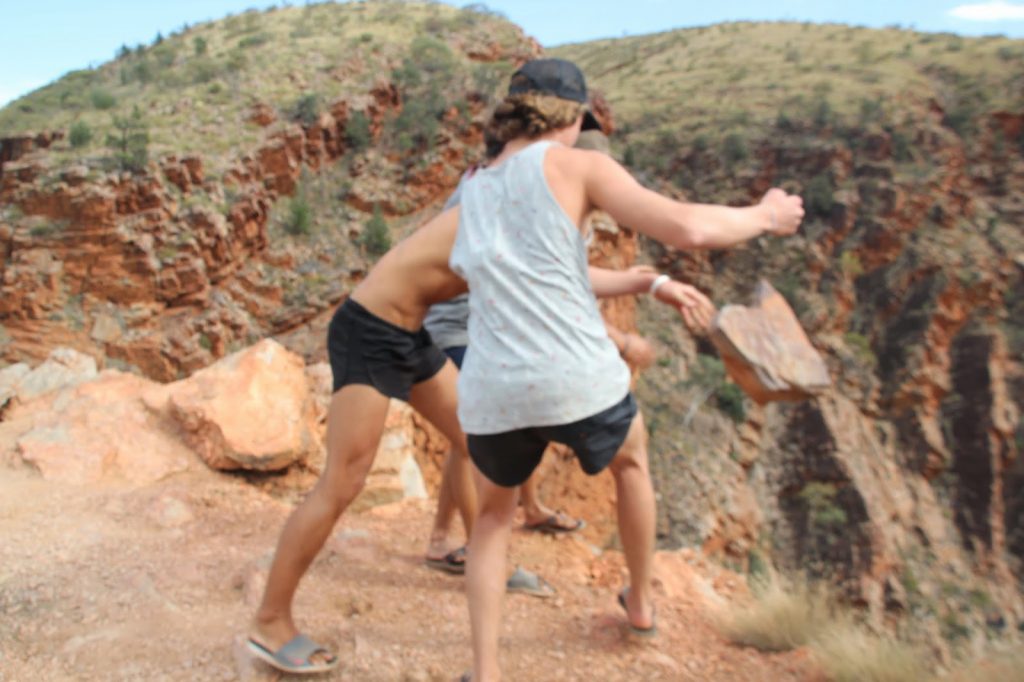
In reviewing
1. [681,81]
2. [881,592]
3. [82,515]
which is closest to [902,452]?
[881,592]

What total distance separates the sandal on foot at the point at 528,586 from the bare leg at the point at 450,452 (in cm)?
29

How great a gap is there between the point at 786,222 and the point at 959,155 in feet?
83.6

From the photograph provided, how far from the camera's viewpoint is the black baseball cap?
2201mm

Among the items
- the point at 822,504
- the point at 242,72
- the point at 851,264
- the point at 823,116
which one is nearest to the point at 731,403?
the point at 822,504

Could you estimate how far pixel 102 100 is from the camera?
532 inches

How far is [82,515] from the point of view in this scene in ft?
13.0

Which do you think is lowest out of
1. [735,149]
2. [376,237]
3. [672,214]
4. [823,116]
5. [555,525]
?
[735,149]

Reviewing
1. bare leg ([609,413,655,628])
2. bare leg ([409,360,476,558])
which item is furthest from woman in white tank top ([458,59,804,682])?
bare leg ([409,360,476,558])

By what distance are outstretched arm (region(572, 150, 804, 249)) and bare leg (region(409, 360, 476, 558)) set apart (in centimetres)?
95

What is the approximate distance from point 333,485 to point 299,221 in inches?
430

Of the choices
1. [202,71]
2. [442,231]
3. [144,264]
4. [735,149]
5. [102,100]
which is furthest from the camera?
[735,149]

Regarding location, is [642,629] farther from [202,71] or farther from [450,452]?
[202,71]

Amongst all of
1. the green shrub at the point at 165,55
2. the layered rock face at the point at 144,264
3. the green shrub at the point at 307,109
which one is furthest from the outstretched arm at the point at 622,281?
the green shrub at the point at 165,55

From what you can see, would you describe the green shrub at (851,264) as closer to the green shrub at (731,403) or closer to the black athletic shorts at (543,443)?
the green shrub at (731,403)
